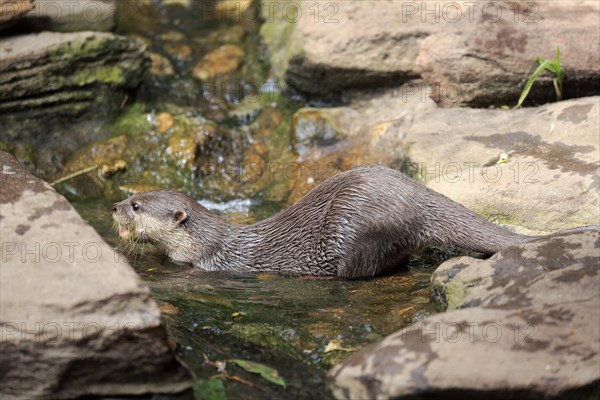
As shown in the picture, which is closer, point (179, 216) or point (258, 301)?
point (258, 301)

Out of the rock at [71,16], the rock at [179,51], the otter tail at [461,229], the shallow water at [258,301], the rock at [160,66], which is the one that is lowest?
the shallow water at [258,301]

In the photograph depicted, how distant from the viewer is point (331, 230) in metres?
3.97

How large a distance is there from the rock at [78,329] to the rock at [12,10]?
107 inches

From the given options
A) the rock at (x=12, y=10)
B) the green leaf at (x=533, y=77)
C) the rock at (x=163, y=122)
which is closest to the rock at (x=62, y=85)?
the rock at (x=12, y=10)

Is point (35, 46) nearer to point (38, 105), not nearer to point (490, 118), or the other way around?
point (38, 105)

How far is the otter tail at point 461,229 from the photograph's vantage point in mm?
3660

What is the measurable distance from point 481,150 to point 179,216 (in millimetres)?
1616

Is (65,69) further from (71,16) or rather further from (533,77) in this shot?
(533,77)

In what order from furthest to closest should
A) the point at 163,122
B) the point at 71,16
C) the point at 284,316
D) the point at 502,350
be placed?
the point at 71,16
the point at 163,122
the point at 284,316
the point at 502,350

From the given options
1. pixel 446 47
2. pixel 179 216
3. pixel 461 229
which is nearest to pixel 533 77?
pixel 446 47

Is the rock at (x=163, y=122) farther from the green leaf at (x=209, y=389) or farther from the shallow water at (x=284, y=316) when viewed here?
the green leaf at (x=209, y=389)

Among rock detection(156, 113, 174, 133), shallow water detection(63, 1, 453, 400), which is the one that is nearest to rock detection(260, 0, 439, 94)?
shallow water detection(63, 1, 453, 400)

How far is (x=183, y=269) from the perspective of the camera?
4406 millimetres

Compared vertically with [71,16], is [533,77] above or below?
below
